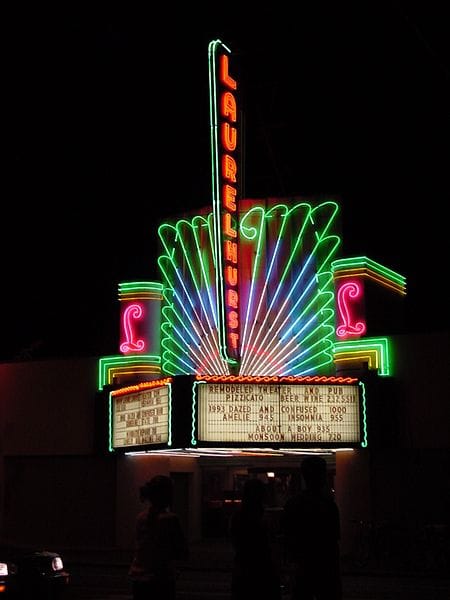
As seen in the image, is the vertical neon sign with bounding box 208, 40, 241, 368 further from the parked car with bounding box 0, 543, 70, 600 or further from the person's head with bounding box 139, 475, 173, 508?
the person's head with bounding box 139, 475, 173, 508

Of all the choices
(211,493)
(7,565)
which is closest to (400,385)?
(211,493)

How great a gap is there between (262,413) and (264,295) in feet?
11.7

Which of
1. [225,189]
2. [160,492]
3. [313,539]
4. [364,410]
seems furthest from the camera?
[225,189]

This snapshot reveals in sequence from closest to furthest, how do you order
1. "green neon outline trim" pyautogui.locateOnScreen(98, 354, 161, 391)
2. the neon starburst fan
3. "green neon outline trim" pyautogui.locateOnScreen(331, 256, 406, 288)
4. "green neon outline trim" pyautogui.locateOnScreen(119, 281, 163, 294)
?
"green neon outline trim" pyautogui.locateOnScreen(331, 256, 406, 288)
the neon starburst fan
"green neon outline trim" pyautogui.locateOnScreen(98, 354, 161, 391)
"green neon outline trim" pyautogui.locateOnScreen(119, 281, 163, 294)

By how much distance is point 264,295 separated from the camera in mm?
22016

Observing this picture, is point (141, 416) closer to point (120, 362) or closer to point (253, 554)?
point (120, 362)

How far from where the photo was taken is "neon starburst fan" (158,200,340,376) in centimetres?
2152

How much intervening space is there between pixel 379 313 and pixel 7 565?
12.6 metres

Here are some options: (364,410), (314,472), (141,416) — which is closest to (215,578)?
(141,416)

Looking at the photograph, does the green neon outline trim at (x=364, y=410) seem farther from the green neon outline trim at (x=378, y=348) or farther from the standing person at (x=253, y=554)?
the standing person at (x=253, y=554)

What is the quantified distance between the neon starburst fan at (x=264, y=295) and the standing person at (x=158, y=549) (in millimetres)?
13719

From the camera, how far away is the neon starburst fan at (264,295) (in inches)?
847

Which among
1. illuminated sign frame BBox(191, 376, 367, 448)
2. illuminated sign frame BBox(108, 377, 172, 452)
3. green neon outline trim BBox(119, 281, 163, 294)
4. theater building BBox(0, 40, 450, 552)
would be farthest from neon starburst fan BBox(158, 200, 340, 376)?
illuminated sign frame BBox(191, 376, 367, 448)

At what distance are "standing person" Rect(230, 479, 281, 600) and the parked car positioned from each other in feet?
15.4
